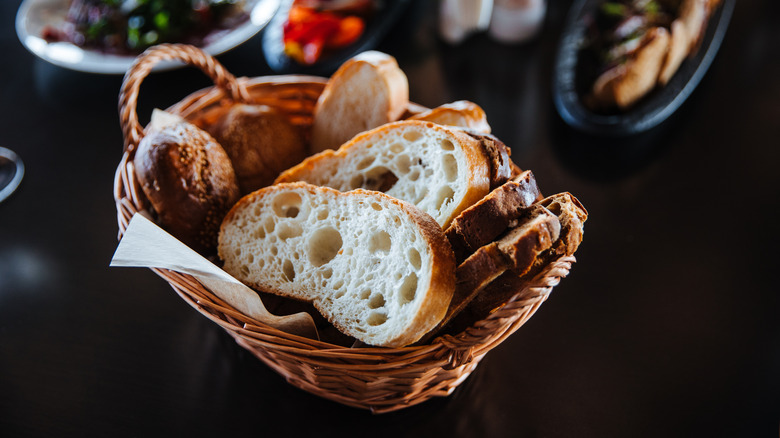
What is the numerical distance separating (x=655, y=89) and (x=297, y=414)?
4.49ft

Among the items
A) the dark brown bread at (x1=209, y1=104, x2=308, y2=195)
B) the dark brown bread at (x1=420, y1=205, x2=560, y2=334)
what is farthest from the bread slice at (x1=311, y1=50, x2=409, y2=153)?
the dark brown bread at (x1=420, y1=205, x2=560, y2=334)

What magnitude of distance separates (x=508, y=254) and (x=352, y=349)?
0.29 meters

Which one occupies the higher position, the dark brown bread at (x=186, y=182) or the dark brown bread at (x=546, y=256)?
the dark brown bread at (x=546, y=256)

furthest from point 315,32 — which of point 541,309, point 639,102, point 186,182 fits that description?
point 541,309

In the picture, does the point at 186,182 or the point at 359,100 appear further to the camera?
the point at 359,100

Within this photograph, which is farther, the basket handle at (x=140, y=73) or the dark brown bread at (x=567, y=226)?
the basket handle at (x=140, y=73)

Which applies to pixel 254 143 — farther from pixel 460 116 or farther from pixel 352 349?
pixel 352 349

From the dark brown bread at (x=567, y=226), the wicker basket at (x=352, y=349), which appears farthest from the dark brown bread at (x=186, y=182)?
the dark brown bread at (x=567, y=226)

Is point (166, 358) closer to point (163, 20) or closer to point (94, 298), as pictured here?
point (94, 298)

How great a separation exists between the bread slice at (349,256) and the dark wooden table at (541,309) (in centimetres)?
24

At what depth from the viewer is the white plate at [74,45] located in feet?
5.48

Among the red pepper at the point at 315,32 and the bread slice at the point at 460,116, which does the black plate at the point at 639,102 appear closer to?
the bread slice at the point at 460,116

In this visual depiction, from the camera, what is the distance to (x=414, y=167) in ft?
3.64

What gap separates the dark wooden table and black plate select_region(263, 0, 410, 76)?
180 mm
